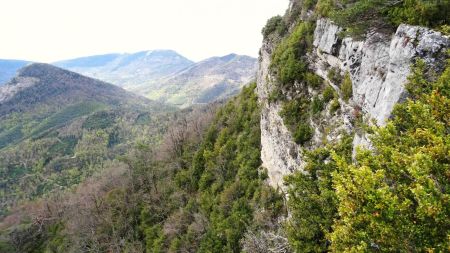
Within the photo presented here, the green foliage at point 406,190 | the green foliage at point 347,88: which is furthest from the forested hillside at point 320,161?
the green foliage at point 347,88

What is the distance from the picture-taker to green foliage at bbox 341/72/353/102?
1017 inches

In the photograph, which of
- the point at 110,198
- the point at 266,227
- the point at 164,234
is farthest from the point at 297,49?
the point at 110,198

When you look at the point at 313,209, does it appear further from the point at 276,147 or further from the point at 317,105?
the point at 276,147

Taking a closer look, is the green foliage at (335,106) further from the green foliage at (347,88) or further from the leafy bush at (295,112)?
the leafy bush at (295,112)

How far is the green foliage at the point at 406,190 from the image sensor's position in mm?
11250

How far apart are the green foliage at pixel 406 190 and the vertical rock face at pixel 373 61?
7.53 ft

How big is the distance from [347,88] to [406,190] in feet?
49.5

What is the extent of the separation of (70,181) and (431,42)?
195588 mm

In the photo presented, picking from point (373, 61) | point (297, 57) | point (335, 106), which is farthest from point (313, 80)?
point (373, 61)

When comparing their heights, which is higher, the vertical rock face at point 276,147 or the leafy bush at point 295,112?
the leafy bush at point 295,112

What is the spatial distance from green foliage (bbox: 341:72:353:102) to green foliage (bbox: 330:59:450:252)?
11.1 metres

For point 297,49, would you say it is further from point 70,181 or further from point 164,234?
point 70,181

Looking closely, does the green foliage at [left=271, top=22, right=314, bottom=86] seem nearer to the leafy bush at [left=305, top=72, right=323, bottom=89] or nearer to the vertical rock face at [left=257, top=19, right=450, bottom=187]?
the leafy bush at [left=305, top=72, right=323, bottom=89]

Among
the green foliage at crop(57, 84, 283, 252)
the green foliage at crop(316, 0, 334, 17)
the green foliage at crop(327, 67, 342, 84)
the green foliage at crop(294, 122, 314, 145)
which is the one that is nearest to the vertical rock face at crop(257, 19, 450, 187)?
the green foliage at crop(327, 67, 342, 84)
